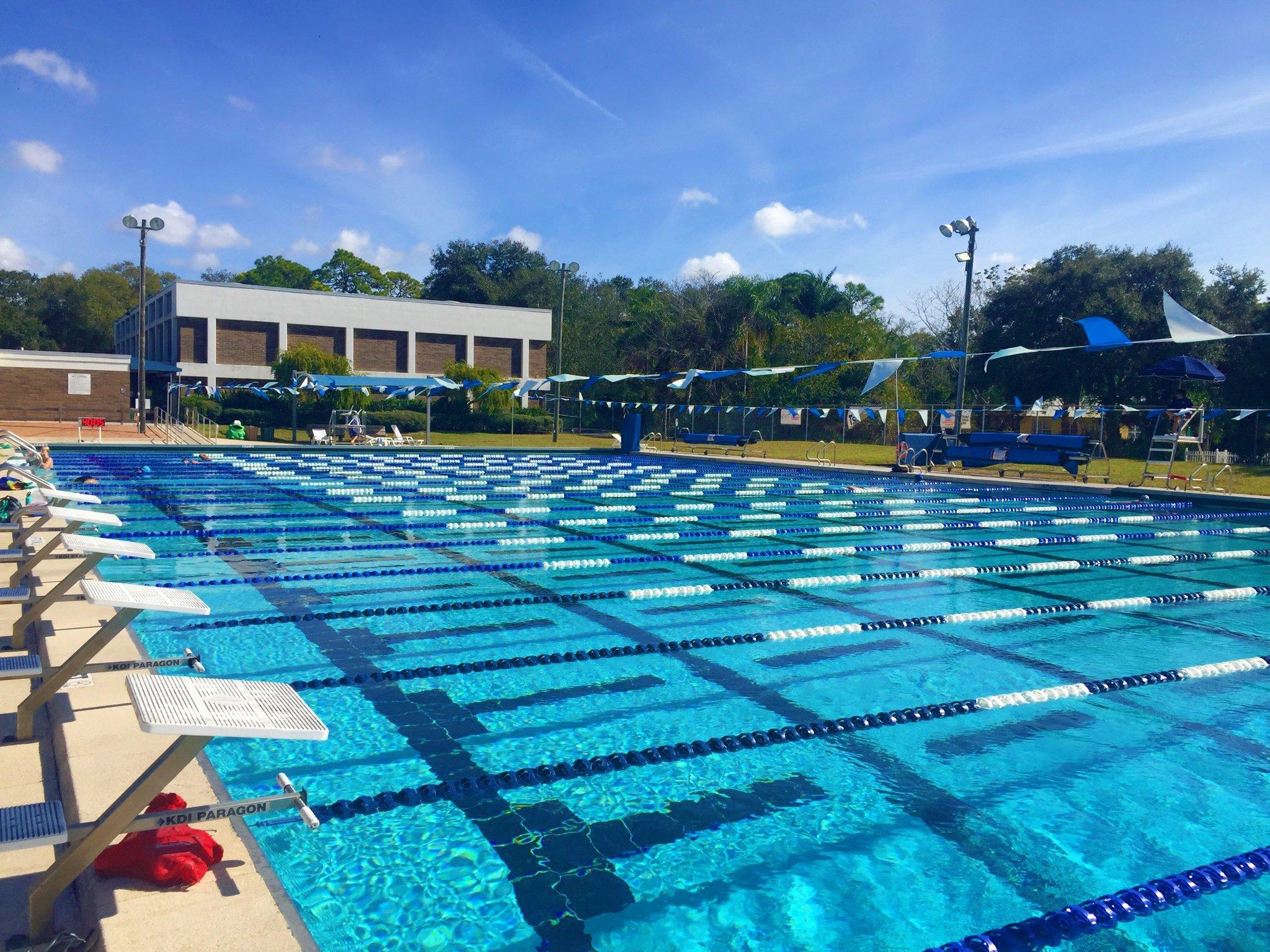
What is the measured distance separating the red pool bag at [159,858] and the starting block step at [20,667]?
1.17 m

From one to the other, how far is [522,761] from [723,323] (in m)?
31.0

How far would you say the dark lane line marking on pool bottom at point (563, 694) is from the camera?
14.5ft

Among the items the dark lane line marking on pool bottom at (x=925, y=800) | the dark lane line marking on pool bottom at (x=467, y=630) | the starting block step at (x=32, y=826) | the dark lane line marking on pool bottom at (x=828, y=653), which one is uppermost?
the starting block step at (x=32, y=826)

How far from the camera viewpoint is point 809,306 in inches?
1350

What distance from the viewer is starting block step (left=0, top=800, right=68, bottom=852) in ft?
6.79

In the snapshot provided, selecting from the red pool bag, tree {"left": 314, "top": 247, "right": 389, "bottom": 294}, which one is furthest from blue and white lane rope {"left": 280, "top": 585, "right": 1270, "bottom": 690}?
tree {"left": 314, "top": 247, "right": 389, "bottom": 294}

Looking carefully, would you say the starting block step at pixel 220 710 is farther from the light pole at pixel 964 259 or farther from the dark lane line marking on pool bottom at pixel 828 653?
the light pole at pixel 964 259

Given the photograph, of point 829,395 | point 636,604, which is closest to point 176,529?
point 636,604

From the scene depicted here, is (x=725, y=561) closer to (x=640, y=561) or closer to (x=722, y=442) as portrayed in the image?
→ (x=640, y=561)

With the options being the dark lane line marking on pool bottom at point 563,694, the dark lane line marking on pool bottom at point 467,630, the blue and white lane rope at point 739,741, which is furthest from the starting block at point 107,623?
the dark lane line marking on pool bottom at point 467,630

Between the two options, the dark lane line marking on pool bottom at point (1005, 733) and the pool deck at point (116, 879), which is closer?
the pool deck at point (116, 879)

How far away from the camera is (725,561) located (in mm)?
8523

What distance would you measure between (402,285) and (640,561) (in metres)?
60.4

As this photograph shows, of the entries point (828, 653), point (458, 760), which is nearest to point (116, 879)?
point (458, 760)
